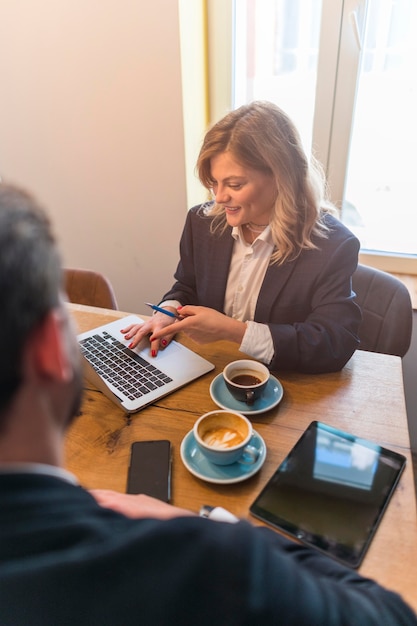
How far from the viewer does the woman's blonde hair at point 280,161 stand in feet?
3.88

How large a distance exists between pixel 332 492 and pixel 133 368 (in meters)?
0.54

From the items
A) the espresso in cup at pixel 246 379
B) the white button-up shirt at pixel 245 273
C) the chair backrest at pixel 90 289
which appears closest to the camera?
the espresso in cup at pixel 246 379

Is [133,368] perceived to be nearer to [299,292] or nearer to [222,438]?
[222,438]

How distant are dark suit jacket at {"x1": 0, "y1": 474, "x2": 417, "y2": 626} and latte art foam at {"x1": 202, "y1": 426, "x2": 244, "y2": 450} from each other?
387 millimetres

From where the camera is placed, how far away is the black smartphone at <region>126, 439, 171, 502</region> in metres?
0.77

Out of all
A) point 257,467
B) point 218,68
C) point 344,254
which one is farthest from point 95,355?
point 218,68

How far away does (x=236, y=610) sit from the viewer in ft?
1.33

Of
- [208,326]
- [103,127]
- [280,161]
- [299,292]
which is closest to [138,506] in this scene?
[208,326]

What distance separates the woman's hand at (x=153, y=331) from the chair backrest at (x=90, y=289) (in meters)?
0.40

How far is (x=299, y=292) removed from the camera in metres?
1.25

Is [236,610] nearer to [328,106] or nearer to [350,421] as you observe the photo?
[350,421]

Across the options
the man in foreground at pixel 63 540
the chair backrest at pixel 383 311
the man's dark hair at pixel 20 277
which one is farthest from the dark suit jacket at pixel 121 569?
the chair backrest at pixel 383 311

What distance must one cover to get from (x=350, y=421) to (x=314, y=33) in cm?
157

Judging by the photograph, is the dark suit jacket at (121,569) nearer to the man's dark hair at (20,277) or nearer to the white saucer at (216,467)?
the man's dark hair at (20,277)
